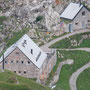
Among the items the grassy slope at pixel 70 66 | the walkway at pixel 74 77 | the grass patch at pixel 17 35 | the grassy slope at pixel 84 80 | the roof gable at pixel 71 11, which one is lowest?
the grassy slope at pixel 84 80

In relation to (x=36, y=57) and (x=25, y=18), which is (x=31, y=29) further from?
(x=36, y=57)

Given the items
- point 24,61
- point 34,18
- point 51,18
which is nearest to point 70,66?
point 24,61

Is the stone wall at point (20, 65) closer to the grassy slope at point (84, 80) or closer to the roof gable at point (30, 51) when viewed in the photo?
the roof gable at point (30, 51)

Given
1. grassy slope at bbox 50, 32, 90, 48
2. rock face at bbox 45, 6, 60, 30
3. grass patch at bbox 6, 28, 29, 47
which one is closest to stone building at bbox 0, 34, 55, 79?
grassy slope at bbox 50, 32, 90, 48

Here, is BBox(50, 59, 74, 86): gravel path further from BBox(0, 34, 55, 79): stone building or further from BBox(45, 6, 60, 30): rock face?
BBox(45, 6, 60, 30): rock face

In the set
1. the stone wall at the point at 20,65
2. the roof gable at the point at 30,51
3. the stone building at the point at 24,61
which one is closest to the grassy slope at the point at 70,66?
the stone building at the point at 24,61
